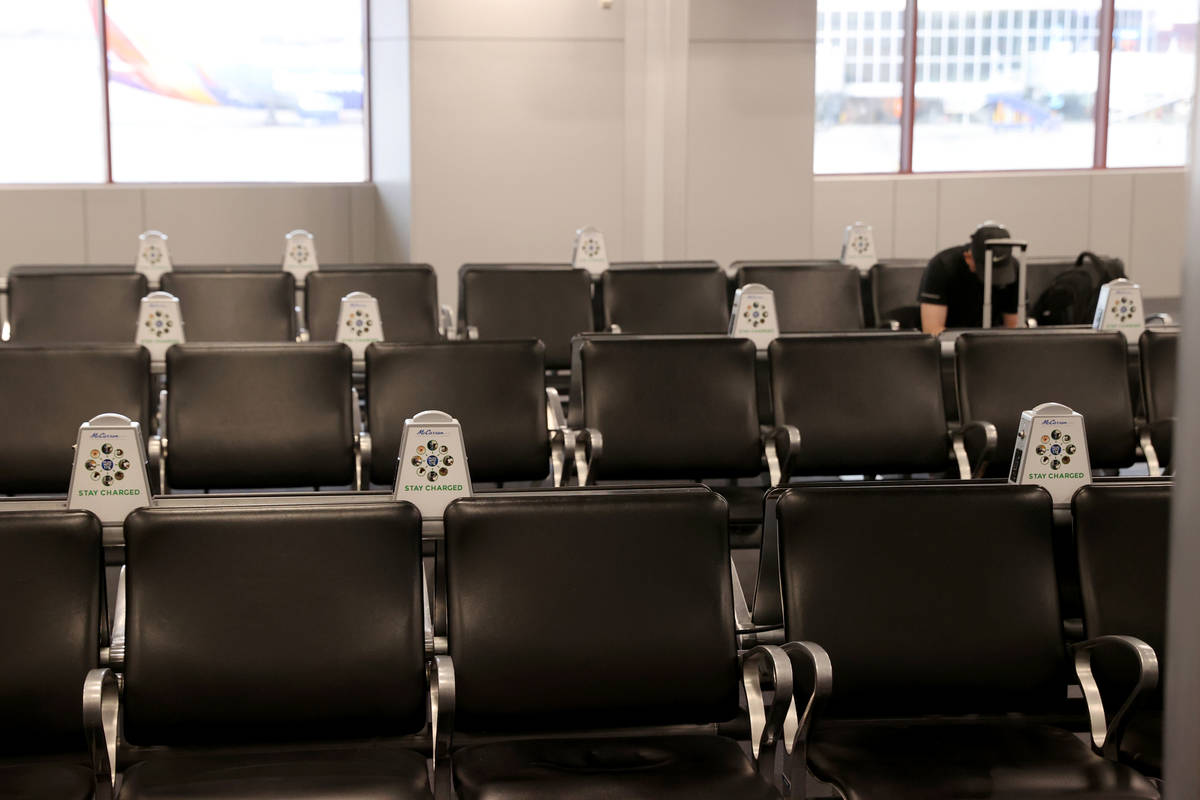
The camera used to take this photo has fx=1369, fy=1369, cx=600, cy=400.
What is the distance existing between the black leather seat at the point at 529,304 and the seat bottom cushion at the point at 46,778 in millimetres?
2997

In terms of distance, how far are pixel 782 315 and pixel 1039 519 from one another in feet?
10.2

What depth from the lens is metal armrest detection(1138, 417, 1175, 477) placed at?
4.04 meters

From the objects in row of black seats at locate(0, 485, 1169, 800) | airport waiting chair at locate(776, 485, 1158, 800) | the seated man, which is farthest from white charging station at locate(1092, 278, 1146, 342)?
airport waiting chair at locate(776, 485, 1158, 800)

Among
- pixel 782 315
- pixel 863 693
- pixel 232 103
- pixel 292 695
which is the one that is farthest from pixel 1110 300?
pixel 232 103

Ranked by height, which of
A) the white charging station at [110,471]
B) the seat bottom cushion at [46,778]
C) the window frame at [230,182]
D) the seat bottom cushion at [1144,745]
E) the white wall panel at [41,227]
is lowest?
the seat bottom cushion at [1144,745]

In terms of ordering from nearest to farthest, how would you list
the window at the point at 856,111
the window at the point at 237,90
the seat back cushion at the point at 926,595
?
the seat back cushion at the point at 926,595
the window at the point at 237,90
the window at the point at 856,111

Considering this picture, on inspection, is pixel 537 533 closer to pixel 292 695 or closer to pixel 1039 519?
pixel 292 695

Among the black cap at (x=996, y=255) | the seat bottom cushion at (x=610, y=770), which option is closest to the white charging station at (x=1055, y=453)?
the seat bottom cushion at (x=610, y=770)

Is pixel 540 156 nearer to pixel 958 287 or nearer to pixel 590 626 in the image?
pixel 958 287

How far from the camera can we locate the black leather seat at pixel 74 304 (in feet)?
16.4

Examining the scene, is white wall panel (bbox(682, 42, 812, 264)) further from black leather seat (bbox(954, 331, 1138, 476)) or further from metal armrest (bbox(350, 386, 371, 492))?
metal armrest (bbox(350, 386, 371, 492))

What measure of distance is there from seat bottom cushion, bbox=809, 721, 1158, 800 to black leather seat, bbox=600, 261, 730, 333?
118 inches

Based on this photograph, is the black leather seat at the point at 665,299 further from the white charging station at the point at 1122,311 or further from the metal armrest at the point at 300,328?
the white charging station at the point at 1122,311

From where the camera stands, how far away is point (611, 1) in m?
7.50
